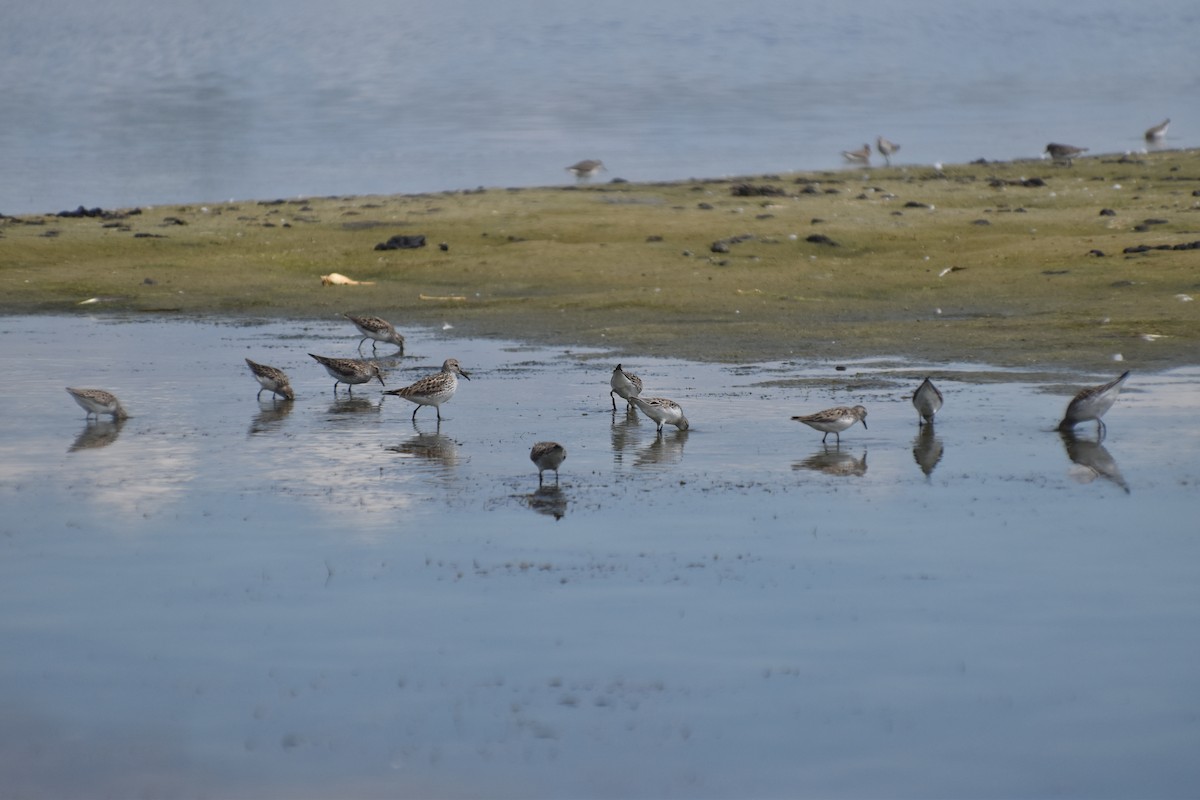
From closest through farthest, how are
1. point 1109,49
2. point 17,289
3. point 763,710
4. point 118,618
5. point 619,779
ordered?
point 619,779 → point 763,710 → point 118,618 → point 17,289 → point 1109,49

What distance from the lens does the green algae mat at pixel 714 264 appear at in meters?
23.4

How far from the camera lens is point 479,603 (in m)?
11.2

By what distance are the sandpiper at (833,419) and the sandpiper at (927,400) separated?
76 cm

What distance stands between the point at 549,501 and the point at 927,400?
14.4ft

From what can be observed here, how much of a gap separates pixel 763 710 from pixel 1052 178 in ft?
100

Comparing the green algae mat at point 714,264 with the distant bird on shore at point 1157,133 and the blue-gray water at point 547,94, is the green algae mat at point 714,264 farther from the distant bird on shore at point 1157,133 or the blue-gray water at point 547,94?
the distant bird on shore at point 1157,133

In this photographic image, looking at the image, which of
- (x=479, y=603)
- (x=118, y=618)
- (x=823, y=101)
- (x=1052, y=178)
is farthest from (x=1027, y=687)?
(x=823, y=101)

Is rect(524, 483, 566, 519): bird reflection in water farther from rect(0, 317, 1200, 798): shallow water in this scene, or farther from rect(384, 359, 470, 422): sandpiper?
rect(384, 359, 470, 422): sandpiper

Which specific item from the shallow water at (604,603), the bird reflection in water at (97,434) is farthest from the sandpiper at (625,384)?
the bird reflection in water at (97,434)

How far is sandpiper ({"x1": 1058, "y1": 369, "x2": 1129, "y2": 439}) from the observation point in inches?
619

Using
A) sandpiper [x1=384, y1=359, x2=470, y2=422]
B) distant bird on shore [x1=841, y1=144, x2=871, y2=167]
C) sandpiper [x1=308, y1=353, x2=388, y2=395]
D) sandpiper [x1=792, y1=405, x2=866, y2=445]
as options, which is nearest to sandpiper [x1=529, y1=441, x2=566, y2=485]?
sandpiper [x1=792, y1=405, x2=866, y2=445]

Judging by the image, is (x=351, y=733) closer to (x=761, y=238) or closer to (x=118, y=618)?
(x=118, y=618)

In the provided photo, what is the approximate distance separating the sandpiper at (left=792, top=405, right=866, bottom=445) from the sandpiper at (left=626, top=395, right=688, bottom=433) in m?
1.17

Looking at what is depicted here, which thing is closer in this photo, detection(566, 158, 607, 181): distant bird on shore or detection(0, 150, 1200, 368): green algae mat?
detection(0, 150, 1200, 368): green algae mat
